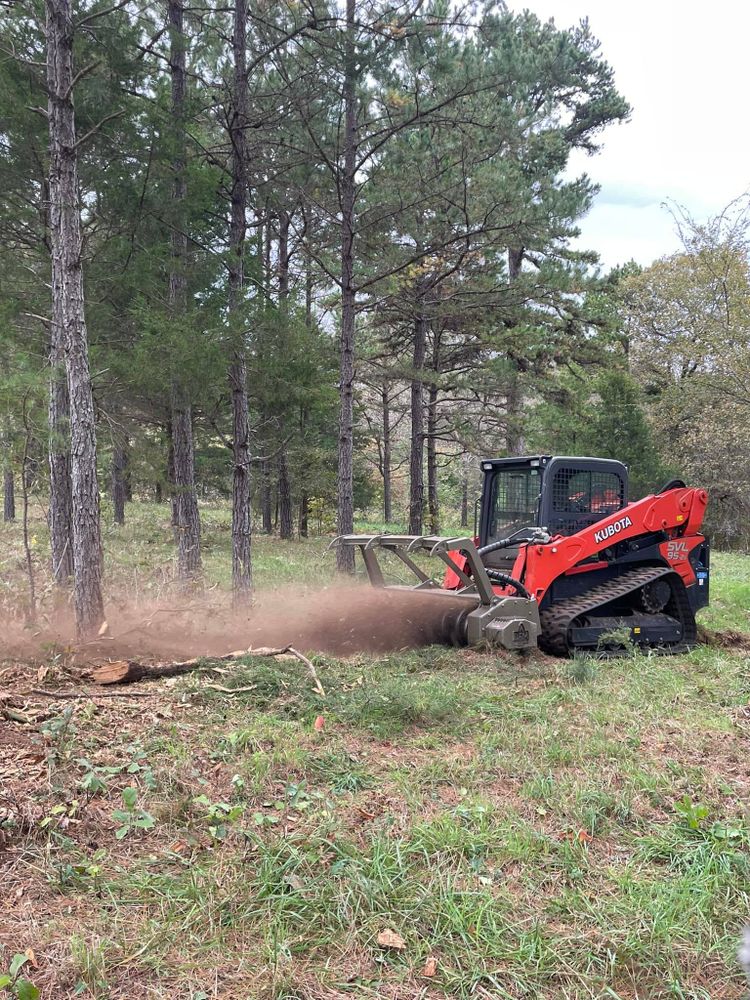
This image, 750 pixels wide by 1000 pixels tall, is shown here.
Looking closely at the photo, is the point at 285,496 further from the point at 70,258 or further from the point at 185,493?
the point at 70,258

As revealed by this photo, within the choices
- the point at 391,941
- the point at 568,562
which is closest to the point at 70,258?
the point at 568,562

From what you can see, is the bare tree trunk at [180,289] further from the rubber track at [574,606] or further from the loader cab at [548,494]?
the rubber track at [574,606]

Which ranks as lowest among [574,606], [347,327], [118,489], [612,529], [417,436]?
[574,606]

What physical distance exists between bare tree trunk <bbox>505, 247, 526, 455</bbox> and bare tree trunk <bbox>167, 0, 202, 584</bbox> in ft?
33.5

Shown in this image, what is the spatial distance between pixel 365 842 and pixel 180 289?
8616 mm

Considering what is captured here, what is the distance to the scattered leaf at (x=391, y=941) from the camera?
2746 millimetres

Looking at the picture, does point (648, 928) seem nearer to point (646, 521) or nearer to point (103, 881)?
point (103, 881)

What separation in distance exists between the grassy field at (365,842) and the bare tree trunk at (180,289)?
5814 mm

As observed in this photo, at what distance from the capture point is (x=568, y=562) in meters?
7.79

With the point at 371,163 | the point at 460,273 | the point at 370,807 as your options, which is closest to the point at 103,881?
the point at 370,807

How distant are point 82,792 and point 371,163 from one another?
11.5m

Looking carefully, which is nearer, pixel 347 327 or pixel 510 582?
pixel 510 582

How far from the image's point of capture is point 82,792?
12.0 ft

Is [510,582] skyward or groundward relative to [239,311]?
groundward
